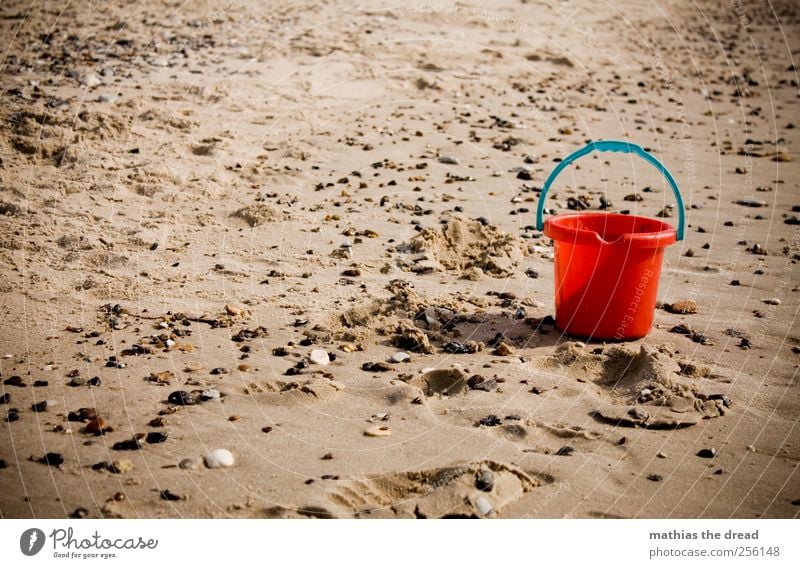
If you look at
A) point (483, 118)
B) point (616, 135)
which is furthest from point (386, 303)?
point (616, 135)

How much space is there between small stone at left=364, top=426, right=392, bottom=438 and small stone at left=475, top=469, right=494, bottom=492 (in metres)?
0.52

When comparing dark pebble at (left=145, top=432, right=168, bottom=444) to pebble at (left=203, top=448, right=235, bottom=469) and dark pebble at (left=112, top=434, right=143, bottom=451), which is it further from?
pebble at (left=203, top=448, right=235, bottom=469)

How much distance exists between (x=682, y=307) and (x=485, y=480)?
247 centimetres

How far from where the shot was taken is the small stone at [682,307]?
5.18m

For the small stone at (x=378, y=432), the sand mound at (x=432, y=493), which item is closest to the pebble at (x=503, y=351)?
the small stone at (x=378, y=432)

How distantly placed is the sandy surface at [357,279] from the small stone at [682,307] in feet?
0.27

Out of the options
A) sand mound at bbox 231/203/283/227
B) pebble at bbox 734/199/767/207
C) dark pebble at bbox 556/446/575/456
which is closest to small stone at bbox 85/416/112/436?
dark pebble at bbox 556/446/575/456

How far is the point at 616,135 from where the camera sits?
29.5 feet

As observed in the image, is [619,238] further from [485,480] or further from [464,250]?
[485,480]

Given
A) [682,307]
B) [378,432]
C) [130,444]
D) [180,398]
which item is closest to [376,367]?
[378,432]

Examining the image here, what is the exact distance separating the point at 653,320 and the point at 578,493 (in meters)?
1.88

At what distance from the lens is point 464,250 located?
5.85 m
